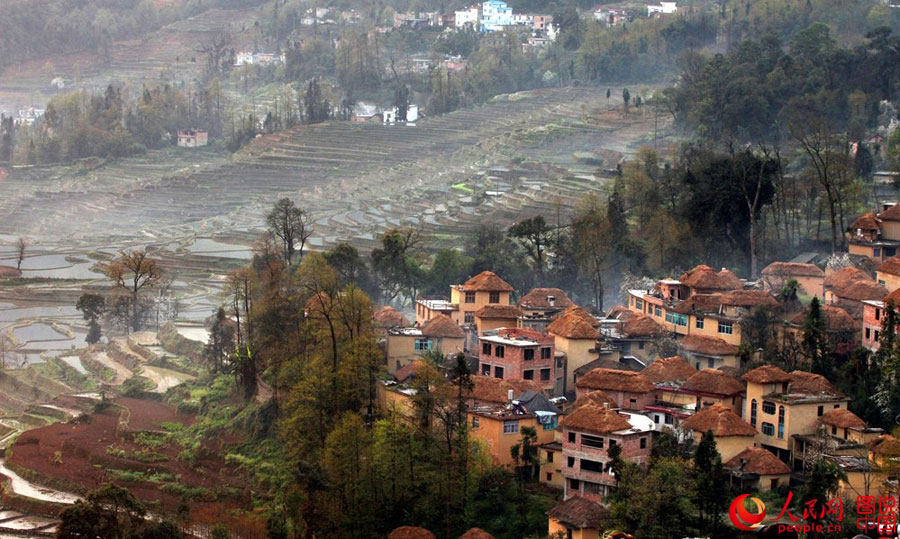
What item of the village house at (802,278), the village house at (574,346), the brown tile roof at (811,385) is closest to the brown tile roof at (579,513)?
the brown tile roof at (811,385)

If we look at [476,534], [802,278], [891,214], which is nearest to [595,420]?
[476,534]

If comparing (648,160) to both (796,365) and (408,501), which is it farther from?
(408,501)

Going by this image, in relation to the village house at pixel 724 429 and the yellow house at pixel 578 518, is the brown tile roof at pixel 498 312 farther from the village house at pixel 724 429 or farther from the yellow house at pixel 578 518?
the yellow house at pixel 578 518

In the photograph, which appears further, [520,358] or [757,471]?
[520,358]

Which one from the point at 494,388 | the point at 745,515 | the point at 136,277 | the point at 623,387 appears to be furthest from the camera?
the point at 136,277

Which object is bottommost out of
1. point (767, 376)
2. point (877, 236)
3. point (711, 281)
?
point (767, 376)

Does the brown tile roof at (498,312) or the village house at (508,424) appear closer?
the village house at (508,424)

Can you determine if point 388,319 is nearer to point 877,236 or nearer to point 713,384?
point 713,384
